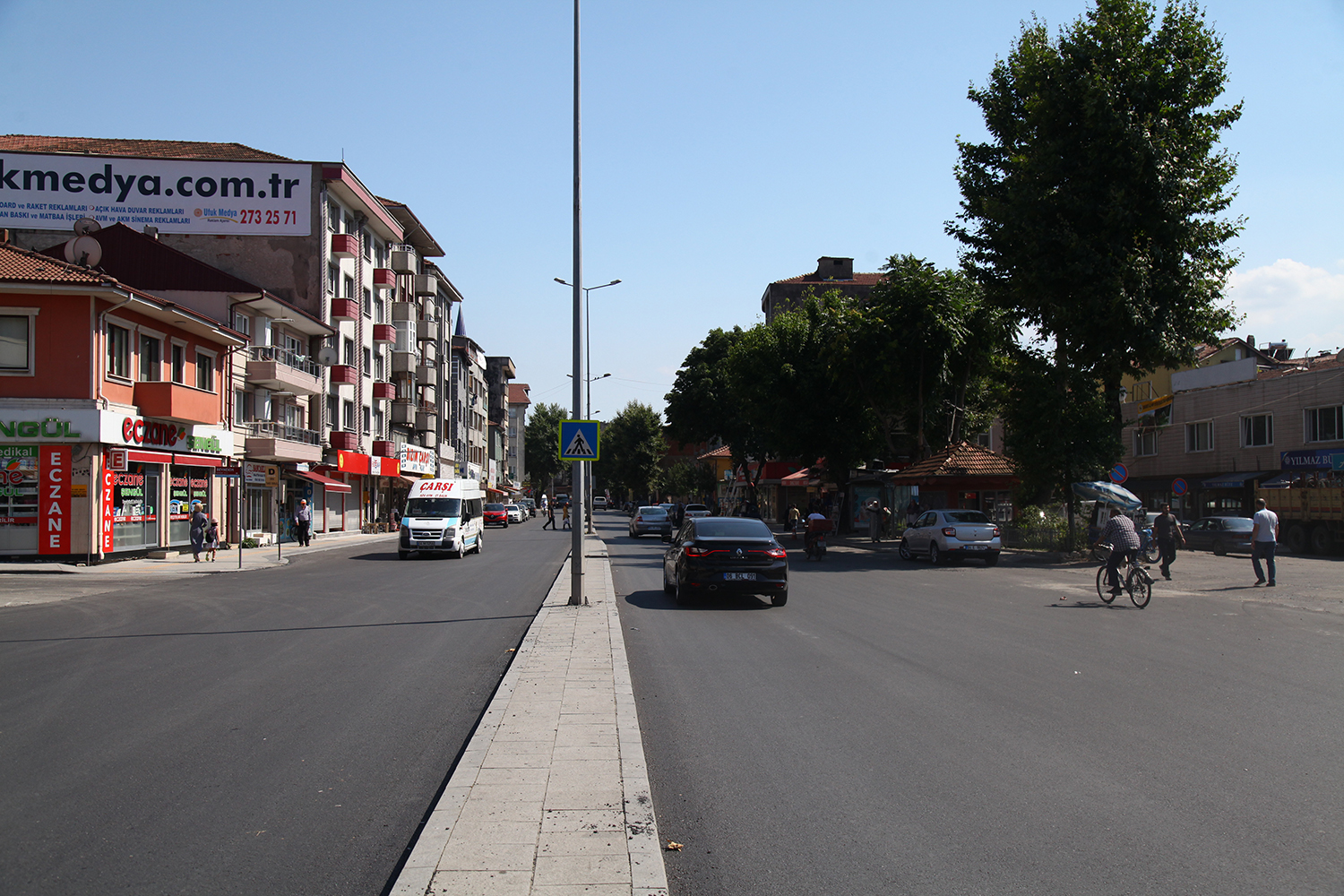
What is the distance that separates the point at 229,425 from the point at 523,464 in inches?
4616

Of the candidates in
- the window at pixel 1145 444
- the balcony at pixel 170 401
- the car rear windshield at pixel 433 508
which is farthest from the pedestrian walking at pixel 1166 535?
the window at pixel 1145 444

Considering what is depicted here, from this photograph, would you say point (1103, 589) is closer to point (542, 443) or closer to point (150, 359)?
point (150, 359)

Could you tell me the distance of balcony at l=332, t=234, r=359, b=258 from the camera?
46.8 metres

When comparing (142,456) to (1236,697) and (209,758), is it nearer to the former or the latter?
(209,758)

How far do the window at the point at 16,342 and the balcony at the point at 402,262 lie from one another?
34.1 meters

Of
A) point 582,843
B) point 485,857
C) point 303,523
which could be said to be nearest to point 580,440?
point 582,843

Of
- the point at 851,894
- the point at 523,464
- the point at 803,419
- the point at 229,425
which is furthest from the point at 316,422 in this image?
the point at 523,464

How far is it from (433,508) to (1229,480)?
1392 inches

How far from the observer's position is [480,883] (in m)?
4.10

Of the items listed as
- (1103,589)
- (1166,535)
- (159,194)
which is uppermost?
(159,194)

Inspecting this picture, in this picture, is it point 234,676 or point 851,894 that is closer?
point 851,894

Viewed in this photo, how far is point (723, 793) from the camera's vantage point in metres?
5.58

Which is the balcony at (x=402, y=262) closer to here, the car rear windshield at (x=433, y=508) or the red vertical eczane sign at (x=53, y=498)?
the car rear windshield at (x=433, y=508)

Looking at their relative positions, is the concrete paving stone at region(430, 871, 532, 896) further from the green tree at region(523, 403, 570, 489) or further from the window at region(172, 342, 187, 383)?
the green tree at region(523, 403, 570, 489)
